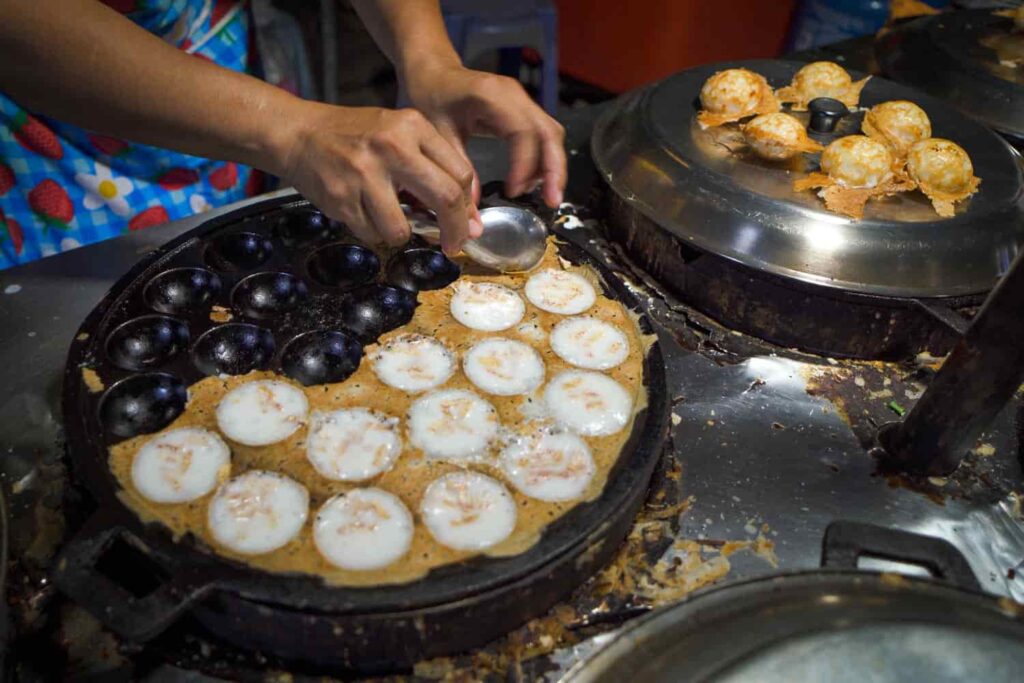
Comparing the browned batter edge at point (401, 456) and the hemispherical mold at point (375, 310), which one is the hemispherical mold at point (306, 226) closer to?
the hemispherical mold at point (375, 310)

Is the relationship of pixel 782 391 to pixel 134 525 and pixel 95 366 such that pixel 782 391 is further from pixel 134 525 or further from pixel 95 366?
pixel 95 366

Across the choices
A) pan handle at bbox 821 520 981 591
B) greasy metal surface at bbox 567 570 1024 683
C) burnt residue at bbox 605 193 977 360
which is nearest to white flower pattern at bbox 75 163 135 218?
burnt residue at bbox 605 193 977 360

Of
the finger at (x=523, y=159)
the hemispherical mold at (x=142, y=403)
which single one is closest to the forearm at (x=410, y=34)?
the finger at (x=523, y=159)

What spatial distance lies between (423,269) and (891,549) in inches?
59.2

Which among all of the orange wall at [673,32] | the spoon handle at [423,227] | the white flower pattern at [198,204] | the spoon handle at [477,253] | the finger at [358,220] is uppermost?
the finger at [358,220]

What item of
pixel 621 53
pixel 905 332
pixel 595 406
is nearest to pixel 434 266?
pixel 595 406

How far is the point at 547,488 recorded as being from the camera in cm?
162

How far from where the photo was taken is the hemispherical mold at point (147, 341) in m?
1.85

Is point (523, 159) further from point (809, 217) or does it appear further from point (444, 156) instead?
point (809, 217)

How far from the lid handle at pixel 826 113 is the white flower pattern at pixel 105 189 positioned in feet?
8.41

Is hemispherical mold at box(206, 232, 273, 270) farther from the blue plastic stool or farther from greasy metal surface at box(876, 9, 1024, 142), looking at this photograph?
greasy metal surface at box(876, 9, 1024, 142)

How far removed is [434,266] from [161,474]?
104 cm

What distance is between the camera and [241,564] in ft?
4.49

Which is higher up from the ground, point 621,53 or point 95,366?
point 95,366
